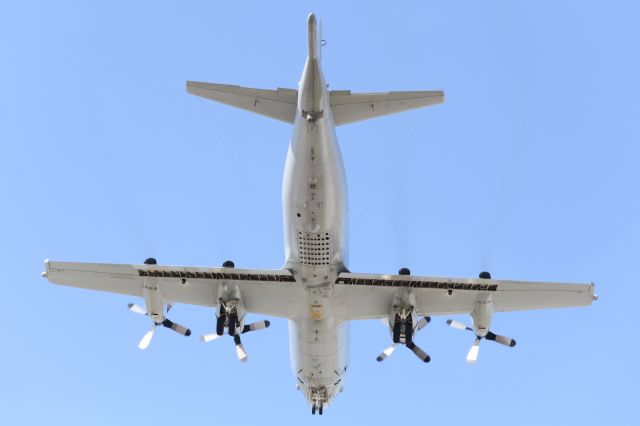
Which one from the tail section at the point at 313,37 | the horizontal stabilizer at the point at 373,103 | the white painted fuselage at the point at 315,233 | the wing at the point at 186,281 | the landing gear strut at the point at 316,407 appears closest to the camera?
the tail section at the point at 313,37

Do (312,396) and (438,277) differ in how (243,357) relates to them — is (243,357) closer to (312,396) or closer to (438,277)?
(312,396)

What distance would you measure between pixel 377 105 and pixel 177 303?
13372 mm

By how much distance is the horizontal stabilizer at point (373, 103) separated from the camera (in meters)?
29.5

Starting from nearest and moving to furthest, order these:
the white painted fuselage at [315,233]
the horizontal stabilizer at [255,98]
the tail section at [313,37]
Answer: the tail section at [313,37] → the white painted fuselage at [315,233] → the horizontal stabilizer at [255,98]

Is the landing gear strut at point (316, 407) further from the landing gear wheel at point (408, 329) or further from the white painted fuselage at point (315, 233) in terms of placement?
the landing gear wheel at point (408, 329)

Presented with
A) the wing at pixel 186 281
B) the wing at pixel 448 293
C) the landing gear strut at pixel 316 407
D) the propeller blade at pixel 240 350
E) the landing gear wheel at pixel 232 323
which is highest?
the wing at pixel 448 293

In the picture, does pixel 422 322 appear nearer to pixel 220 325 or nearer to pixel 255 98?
pixel 220 325

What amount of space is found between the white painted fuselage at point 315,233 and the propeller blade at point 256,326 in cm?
147

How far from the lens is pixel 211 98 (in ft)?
96.6

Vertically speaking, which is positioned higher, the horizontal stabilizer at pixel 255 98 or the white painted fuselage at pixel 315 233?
the horizontal stabilizer at pixel 255 98

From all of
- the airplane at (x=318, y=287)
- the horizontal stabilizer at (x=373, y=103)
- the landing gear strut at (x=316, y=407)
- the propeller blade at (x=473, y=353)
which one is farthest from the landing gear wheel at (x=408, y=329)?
the horizontal stabilizer at (x=373, y=103)

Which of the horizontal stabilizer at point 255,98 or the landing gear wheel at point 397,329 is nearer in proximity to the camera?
the horizontal stabilizer at point 255,98

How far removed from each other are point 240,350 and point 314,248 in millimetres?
6661

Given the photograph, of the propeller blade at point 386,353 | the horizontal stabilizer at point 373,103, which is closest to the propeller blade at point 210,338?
the propeller blade at point 386,353
